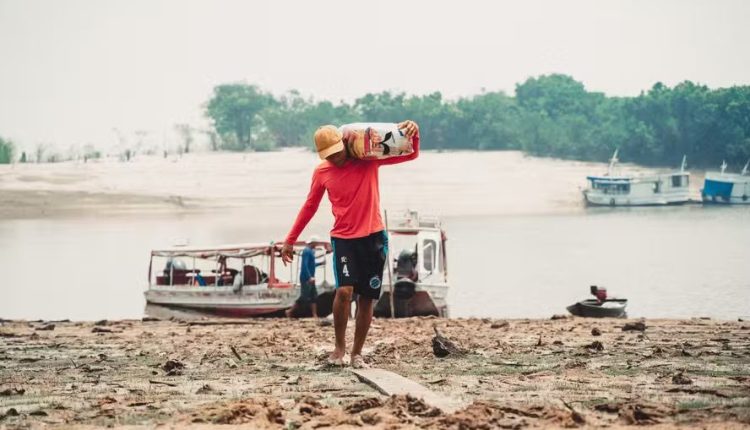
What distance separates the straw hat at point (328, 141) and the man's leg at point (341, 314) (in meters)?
0.95

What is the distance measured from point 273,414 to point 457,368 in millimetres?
2057

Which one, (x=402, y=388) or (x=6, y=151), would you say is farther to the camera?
(x=6, y=151)

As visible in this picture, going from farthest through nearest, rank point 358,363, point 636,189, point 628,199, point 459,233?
point 636,189
point 628,199
point 459,233
point 358,363

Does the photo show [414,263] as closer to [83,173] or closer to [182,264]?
[182,264]

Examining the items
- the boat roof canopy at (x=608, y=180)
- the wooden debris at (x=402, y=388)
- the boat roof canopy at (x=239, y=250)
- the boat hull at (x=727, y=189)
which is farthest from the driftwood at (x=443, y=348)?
the boat roof canopy at (x=608, y=180)

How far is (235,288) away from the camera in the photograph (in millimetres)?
17984

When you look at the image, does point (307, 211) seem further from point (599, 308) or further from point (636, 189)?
point (636, 189)

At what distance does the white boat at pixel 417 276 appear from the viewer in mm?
16234

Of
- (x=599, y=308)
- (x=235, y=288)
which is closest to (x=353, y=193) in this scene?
(x=599, y=308)

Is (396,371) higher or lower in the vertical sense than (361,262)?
lower

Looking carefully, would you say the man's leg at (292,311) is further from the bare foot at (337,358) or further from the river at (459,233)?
the bare foot at (337,358)

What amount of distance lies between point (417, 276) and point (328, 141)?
10206 mm

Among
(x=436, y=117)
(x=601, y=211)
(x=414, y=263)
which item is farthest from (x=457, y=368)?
(x=436, y=117)

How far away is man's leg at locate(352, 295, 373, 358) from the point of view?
729 centimetres
